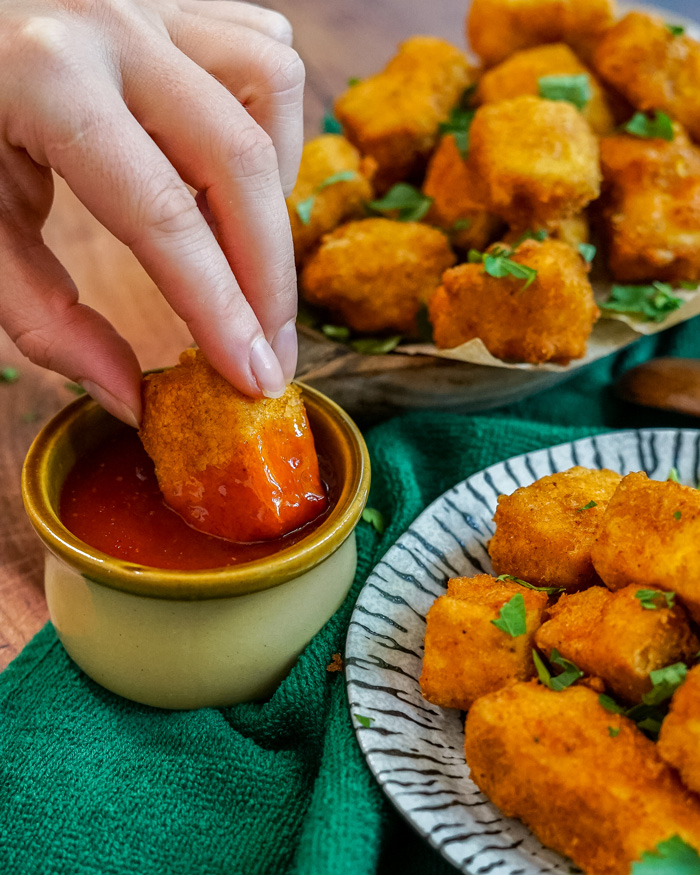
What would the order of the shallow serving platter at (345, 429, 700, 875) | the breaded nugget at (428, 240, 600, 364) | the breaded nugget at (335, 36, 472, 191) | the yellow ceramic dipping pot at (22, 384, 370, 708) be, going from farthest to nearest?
the breaded nugget at (335, 36, 472, 191), the breaded nugget at (428, 240, 600, 364), the yellow ceramic dipping pot at (22, 384, 370, 708), the shallow serving platter at (345, 429, 700, 875)

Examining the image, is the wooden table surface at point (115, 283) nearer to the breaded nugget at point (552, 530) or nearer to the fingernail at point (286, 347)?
the fingernail at point (286, 347)

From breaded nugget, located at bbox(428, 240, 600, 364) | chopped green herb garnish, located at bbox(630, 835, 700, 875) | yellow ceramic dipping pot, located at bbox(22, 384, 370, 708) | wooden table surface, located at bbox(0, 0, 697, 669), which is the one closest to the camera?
chopped green herb garnish, located at bbox(630, 835, 700, 875)

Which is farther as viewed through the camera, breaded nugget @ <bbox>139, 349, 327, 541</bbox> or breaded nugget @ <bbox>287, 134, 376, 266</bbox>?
breaded nugget @ <bbox>287, 134, 376, 266</bbox>

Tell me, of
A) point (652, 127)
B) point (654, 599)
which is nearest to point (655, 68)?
point (652, 127)

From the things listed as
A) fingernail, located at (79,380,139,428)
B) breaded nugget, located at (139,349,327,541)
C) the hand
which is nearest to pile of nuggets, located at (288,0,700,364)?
the hand

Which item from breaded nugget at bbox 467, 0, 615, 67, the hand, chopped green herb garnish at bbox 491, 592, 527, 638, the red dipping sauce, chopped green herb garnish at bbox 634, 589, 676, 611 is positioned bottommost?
chopped green herb garnish at bbox 491, 592, 527, 638

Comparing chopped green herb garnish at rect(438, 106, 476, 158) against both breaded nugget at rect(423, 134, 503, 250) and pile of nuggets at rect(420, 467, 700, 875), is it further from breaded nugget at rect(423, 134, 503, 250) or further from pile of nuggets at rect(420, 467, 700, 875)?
pile of nuggets at rect(420, 467, 700, 875)

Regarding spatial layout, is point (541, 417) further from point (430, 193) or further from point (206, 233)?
point (206, 233)

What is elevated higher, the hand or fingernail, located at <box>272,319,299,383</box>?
the hand
